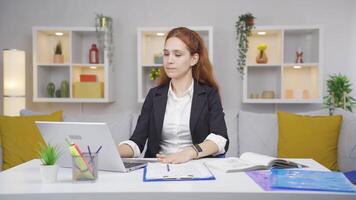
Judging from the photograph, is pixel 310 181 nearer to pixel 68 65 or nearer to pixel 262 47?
pixel 262 47

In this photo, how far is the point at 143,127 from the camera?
214cm

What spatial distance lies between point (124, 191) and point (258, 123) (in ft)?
7.44

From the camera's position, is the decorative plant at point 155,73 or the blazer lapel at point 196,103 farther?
the decorative plant at point 155,73

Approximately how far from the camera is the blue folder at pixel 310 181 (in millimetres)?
1149

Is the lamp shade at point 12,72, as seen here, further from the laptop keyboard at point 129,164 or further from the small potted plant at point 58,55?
the laptop keyboard at point 129,164

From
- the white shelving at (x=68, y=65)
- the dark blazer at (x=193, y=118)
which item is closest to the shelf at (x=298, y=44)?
the white shelving at (x=68, y=65)

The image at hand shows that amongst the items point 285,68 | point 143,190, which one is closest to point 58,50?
point 285,68

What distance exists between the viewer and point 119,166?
1419 mm

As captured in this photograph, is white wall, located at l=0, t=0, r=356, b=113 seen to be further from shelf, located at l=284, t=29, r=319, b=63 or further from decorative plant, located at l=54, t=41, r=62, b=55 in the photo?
decorative plant, located at l=54, t=41, r=62, b=55

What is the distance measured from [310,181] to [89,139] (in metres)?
0.74

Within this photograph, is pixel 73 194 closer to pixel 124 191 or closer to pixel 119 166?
pixel 124 191

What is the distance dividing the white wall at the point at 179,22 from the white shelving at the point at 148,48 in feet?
0.58

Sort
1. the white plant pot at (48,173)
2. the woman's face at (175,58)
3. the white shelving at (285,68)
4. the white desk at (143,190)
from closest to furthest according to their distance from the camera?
1. the white desk at (143,190)
2. the white plant pot at (48,173)
3. the woman's face at (175,58)
4. the white shelving at (285,68)

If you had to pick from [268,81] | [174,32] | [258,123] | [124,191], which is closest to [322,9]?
[268,81]
